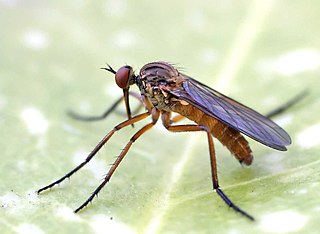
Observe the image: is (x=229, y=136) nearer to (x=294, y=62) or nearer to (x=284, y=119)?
(x=284, y=119)

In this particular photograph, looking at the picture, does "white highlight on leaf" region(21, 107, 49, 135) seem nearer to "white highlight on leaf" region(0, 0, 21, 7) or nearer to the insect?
the insect

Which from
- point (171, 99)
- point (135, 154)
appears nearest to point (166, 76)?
point (171, 99)

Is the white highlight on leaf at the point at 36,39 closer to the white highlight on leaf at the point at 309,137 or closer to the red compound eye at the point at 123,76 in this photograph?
the red compound eye at the point at 123,76

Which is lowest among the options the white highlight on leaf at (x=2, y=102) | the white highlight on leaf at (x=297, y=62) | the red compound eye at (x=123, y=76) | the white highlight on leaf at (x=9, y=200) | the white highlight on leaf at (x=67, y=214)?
the white highlight on leaf at (x=67, y=214)

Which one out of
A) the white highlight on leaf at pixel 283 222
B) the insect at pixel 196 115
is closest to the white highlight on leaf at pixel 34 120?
the insect at pixel 196 115

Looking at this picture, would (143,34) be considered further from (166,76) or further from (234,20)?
(166,76)

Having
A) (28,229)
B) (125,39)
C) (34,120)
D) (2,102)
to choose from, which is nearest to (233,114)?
(28,229)
